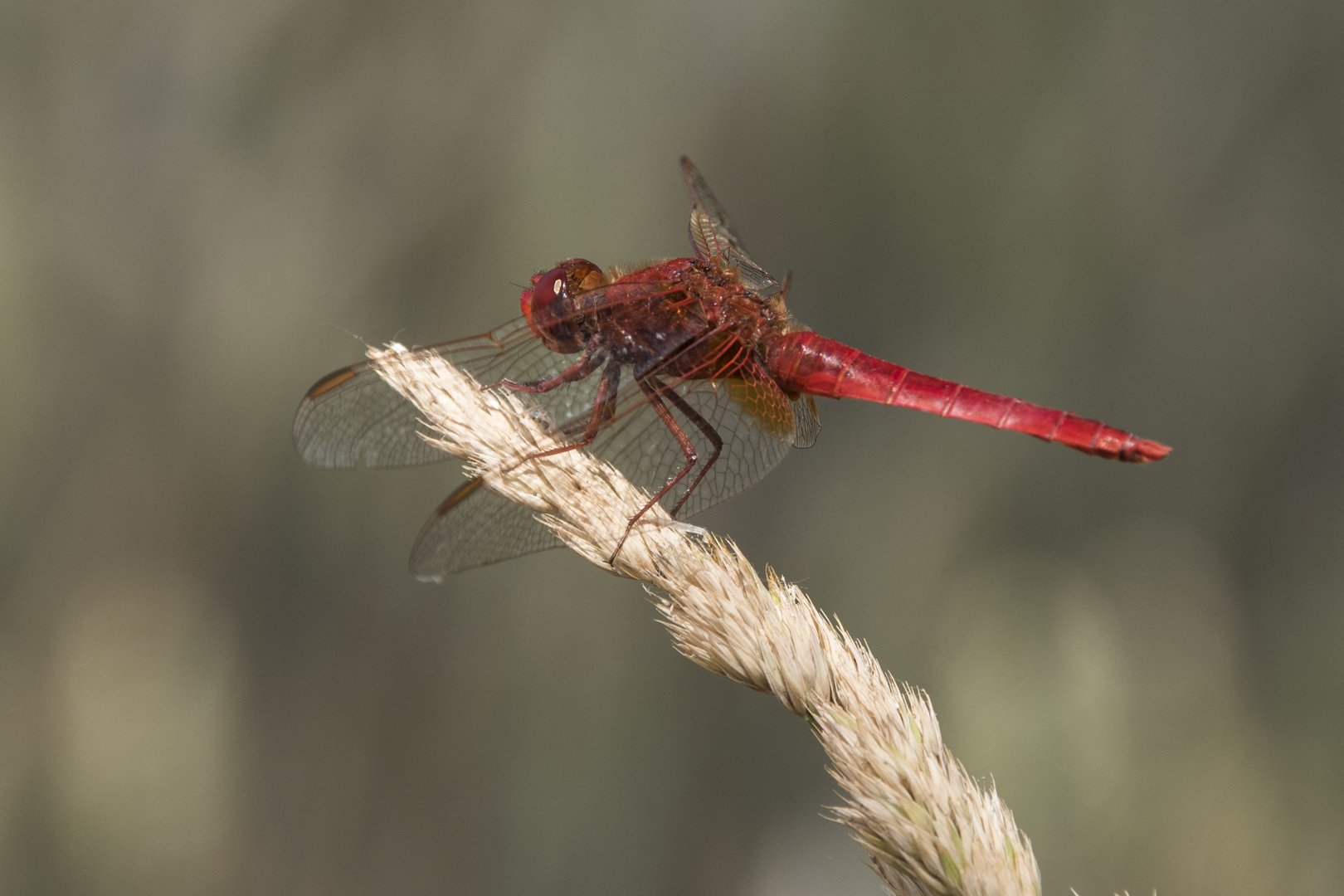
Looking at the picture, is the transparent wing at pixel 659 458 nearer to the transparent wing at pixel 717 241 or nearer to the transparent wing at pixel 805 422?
the transparent wing at pixel 805 422

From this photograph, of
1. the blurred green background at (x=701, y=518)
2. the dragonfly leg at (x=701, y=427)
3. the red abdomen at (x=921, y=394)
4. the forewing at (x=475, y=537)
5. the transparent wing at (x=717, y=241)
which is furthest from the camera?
the blurred green background at (x=701, y=518)

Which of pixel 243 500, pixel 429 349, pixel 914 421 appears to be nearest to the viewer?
pixel 429 349

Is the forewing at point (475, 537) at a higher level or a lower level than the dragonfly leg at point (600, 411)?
lower

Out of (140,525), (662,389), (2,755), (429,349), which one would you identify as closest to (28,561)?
(140,525)

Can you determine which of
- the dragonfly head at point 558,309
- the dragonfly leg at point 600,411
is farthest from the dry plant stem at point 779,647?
the dragonfly head at point 558,309

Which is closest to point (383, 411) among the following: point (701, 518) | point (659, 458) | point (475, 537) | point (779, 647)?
point (475, 537)

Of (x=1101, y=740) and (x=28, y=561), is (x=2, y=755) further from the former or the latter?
(x=1101, y=740)

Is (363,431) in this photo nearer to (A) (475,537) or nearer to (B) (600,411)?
(A) (475,537)

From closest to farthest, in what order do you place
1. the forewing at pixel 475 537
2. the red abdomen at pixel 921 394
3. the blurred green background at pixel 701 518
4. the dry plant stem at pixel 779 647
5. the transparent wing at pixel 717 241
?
the dry plant stem at pixel 779 647 → the red abdomen at pixel 921 394 → the forewing at pixel 475 537 → the transparent wing at pixel 717 241 → the blurred green background at pixel 701 518
